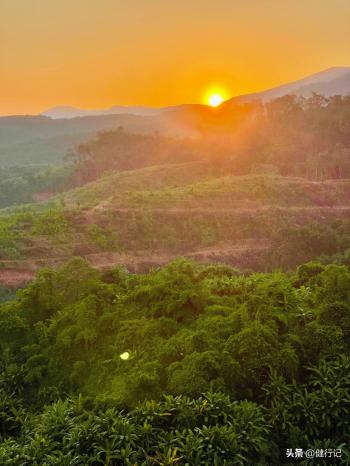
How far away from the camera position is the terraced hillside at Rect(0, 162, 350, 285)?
25.6m

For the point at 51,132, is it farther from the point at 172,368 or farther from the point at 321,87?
the point at 172,368

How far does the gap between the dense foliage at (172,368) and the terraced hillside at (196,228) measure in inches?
630

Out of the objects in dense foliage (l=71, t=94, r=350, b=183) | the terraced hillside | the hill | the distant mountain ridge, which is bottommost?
the terraced hillside

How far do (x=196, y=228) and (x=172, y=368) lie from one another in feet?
80.0

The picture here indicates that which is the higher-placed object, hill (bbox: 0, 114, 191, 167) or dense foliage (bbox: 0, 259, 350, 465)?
hill (bbox: 0, 114, 191, 167)

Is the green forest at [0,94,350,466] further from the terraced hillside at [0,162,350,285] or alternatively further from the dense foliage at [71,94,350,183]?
the dense foliage at [71,94,350,183]

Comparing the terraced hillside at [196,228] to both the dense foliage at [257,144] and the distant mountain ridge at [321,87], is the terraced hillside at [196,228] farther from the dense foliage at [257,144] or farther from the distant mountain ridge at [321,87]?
the distant mountain ridge at [321,87]

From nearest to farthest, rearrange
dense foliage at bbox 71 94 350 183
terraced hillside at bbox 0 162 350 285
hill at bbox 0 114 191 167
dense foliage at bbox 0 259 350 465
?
dense foliage at bbox 0 259 350 465
terraced hillside at bbox 0 162 350 285
dense foliage at bbox 71 94 350 183
hill at bbox 0 114 191 167

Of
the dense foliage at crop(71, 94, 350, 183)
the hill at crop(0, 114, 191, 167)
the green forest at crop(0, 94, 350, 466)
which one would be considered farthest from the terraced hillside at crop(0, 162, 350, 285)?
the hill at crop(0, 114, 191, 167)

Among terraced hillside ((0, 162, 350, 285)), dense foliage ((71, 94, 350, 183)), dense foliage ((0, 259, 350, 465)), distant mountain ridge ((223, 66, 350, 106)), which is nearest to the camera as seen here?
dense foliage ((0, 259, 350, 465))

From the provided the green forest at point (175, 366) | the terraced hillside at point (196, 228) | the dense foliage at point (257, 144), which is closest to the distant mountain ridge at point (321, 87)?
the dense foliage at point (257, 144)

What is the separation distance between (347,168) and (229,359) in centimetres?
4169

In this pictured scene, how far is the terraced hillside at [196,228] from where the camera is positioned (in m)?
25.6

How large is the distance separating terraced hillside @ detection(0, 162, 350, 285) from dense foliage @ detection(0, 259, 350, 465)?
16.0m
